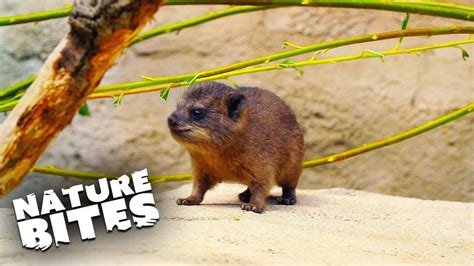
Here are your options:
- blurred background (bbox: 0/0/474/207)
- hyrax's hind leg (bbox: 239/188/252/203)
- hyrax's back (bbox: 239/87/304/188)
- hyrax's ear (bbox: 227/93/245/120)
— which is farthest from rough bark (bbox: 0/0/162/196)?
blurred background (bbox: 0/0/474/207)

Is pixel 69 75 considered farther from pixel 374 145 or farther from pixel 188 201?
pixel 374 145

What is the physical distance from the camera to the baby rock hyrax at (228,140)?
14.0 feet

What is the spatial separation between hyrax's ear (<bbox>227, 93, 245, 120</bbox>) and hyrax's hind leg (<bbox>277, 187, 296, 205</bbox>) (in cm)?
65

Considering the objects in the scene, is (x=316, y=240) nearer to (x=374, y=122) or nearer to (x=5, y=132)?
(x=5, y=132)

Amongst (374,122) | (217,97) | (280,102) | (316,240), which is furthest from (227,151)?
(374,122)

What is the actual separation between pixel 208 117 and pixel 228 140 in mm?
171

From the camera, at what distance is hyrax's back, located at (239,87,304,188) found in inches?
177

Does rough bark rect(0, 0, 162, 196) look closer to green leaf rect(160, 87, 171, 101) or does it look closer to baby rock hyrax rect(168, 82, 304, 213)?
green leaf rect(160, 87, 171, 101)

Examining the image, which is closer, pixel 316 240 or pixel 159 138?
pixel 316 240

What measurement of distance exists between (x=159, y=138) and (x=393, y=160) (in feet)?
6.02

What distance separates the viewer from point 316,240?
3471 mm

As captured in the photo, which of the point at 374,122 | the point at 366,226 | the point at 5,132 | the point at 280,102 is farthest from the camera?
the point at 374,122

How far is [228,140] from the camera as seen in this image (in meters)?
4.34

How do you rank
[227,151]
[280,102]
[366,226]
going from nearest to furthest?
[366,226] → [227,151] → [280,102]
